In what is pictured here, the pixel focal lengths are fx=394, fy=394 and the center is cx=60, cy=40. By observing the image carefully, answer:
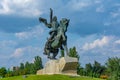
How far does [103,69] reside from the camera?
8162 cm

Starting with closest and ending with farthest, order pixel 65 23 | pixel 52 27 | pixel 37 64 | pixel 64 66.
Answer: pixel 64 66 → pixel 65 23 → pixel 52 27 → pixel 37 64

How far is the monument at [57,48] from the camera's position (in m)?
35.2

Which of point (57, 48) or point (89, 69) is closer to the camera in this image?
point (57, 48)

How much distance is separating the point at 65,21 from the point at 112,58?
60.3 feet

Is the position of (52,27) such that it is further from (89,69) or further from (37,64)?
(89,69)

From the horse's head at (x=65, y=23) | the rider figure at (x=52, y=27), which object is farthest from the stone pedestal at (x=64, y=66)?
the horse's head at (x=65, y=23)

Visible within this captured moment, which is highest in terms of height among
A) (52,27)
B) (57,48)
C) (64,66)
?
(52,27)

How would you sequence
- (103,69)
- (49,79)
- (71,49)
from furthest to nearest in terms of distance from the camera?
(103,69), (71,49), (49,79)

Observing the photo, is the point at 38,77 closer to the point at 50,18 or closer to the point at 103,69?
the point at 50,18

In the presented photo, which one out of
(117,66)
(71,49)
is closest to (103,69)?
(71,49)

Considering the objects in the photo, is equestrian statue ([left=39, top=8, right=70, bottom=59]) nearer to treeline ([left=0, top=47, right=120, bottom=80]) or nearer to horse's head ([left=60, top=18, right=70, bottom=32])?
horse's head ([left=60, top=18, right=70, bottom=32])

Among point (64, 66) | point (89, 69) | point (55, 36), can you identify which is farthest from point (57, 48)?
point (89, 69)

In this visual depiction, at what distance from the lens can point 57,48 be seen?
3772 cm

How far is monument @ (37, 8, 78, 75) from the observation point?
3524 cm
